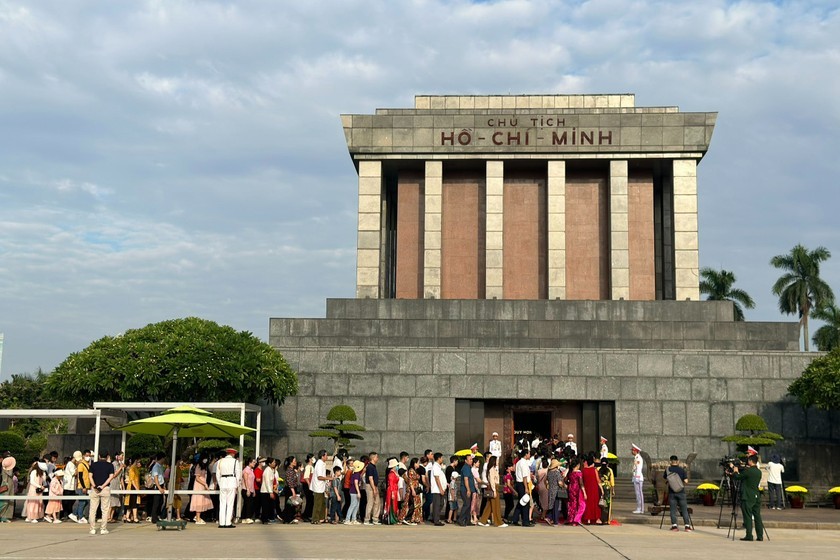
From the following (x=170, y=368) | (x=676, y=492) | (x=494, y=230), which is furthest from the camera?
(x=494, y=230)

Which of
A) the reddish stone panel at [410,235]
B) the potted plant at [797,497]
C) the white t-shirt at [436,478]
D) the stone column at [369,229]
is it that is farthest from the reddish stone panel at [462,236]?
the white t-shirt at [436,478]

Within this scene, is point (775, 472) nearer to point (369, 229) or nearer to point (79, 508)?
point (79, 508)

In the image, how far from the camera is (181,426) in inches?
837

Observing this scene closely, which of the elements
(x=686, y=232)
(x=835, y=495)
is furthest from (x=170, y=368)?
(x=686, y=232)

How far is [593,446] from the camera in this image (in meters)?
32.6

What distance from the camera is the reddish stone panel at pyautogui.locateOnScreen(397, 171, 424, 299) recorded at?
41.3 metres


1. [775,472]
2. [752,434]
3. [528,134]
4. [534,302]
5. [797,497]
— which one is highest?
[528,134]

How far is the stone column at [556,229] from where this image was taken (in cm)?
3941

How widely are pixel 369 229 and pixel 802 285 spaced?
48687 millimetres

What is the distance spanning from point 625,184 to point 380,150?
1069cm

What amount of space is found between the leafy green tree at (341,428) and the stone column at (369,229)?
9.31 m

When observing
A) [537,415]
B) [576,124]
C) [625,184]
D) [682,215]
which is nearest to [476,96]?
[576,124]

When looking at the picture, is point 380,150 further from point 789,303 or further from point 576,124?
point 789,303

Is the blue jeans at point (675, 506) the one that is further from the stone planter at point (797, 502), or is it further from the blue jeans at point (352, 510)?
the stone planter at point (797, 502)
